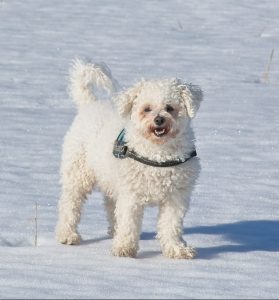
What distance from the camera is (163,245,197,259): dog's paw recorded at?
7051 mm

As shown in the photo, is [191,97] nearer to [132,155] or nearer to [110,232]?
[132,155]

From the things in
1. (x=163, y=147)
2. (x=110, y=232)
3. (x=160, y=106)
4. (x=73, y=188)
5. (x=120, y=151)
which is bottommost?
(x=110, y=232)

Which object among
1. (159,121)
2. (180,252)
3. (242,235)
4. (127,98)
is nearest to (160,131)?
(159,121)

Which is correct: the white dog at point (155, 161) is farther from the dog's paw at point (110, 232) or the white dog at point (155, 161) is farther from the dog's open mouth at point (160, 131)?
the dog's paw at point (110, 232)

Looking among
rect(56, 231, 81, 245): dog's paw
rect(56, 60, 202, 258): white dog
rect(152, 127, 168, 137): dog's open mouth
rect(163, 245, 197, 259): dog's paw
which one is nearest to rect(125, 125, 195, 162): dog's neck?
rect(56, 60, 202, 258): white dog

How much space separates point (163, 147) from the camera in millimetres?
7086

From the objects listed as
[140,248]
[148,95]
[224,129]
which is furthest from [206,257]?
[224,129]

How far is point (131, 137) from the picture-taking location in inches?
284

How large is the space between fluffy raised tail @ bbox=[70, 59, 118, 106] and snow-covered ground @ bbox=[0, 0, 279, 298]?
40.9 inches

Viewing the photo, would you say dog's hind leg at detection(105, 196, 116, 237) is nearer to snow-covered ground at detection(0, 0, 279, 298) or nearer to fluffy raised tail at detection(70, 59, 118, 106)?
snow-covered ground at detection(0, 0, 279, 298)

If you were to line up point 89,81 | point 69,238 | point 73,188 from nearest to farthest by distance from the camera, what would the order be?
point 69,238 < point 73,188 < point 89,81

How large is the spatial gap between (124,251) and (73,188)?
1.07 meters

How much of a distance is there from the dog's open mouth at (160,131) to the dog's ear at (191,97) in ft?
0.89

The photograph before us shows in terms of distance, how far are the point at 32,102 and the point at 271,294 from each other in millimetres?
7171
